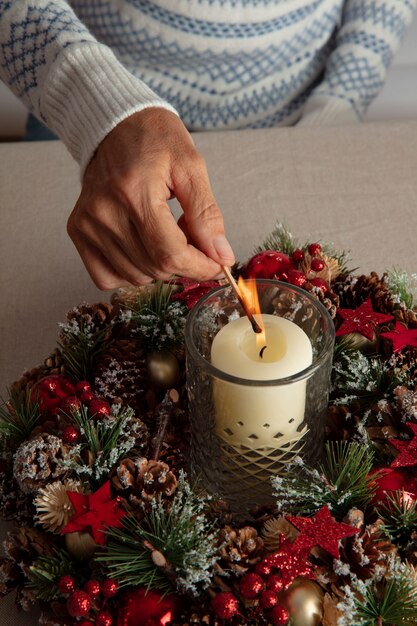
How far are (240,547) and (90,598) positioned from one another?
0.10 m

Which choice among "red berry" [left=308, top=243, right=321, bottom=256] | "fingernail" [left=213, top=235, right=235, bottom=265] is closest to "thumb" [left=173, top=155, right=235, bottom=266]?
"fingernail" [left=213, top=235, right=235, bottom=265]

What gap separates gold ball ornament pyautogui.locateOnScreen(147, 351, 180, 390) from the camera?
1.92 feet

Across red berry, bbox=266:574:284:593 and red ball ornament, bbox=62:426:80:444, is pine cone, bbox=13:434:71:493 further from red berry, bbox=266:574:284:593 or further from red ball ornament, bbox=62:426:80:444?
red berry, bbox=266:574:284:593

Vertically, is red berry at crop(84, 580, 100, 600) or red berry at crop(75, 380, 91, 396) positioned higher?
red berry at crop(75, 380, 91, 396)

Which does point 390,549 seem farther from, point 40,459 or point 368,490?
point 40,459

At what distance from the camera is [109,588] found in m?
0.44

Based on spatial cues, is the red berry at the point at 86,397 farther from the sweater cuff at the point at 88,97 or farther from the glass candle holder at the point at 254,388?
the sweater cuff at the point at 88,97

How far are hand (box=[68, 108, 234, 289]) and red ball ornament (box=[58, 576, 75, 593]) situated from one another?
24cm

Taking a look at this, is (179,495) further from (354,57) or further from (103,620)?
(354,57)

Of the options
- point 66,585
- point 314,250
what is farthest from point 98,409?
point 314,250

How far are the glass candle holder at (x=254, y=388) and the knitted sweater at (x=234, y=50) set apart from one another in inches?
14.5

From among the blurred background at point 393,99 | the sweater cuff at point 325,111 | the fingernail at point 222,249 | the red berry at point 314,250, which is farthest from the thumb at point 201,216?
the blurred background at point 393,99

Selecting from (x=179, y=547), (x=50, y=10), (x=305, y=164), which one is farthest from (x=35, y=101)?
(x=179, y=547)

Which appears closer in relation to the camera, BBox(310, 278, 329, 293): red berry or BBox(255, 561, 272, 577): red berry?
BBox(255, 561, 272, 577): red berry
